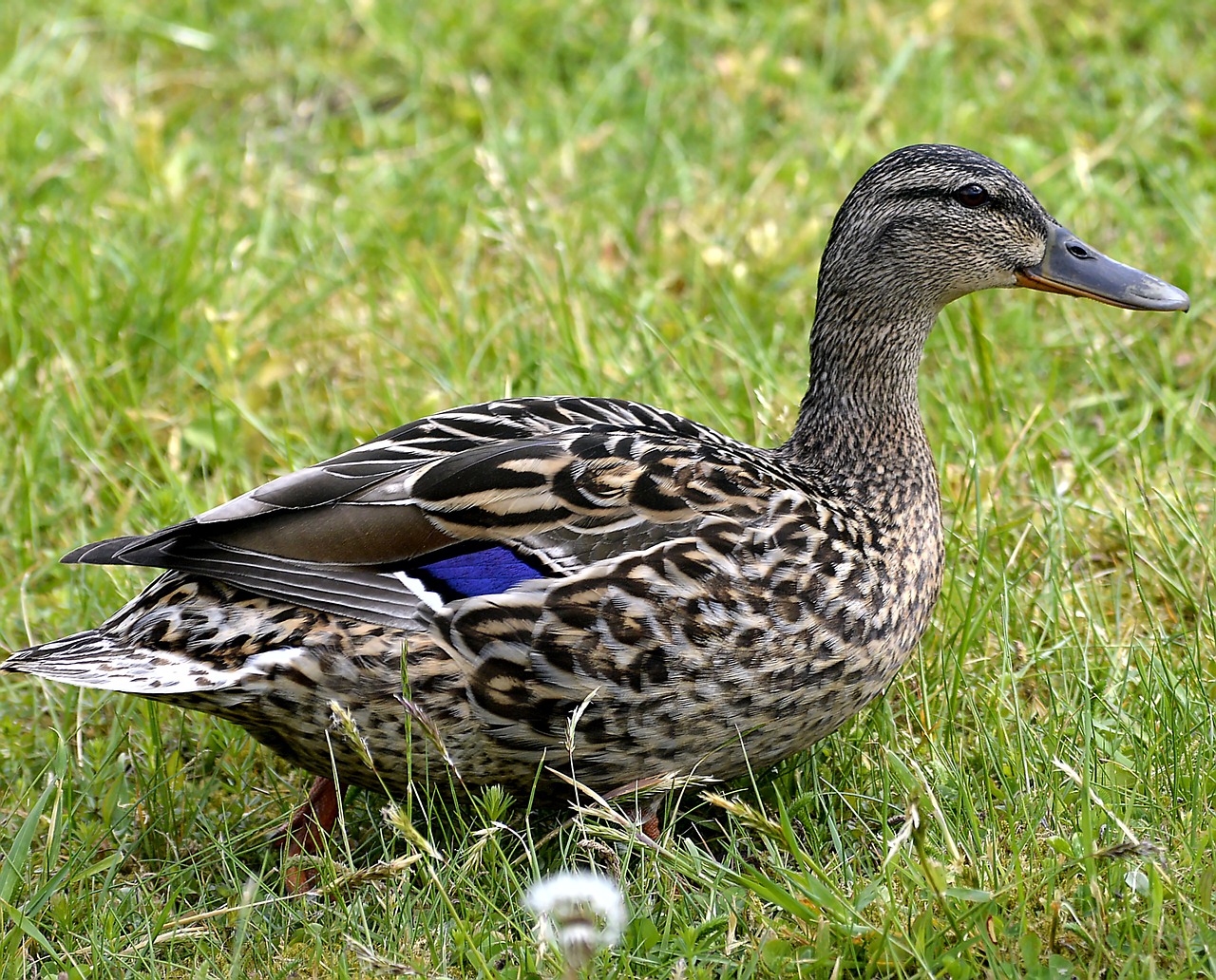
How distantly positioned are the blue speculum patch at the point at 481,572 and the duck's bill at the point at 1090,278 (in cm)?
146

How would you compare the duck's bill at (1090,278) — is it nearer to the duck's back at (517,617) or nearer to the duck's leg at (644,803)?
the duck's back at (517,617)

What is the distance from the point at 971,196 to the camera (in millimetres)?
3576

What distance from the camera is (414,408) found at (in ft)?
15.2

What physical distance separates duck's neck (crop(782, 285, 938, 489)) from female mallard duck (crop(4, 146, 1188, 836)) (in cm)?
22

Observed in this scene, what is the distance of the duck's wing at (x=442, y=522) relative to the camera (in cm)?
308

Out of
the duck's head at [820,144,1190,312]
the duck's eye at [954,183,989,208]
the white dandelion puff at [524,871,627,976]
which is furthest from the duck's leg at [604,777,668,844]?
the duck's eye at [954,183,989,208]

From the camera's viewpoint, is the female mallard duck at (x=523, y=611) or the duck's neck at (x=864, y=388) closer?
the female mallard duck at (x=523, y=611)

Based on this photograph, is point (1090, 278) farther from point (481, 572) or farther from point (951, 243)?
point (481, 572)

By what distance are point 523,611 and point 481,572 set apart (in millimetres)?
130

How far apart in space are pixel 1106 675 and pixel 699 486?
1.06m

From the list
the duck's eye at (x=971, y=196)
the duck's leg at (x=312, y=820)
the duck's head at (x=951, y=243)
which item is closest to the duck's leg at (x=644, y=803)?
the duck's leg at (x=312, y=820)

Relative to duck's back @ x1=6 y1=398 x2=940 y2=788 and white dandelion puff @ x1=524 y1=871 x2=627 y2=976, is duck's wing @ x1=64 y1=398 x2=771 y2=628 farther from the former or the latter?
white dandelion puff @ x1=524 y1=871 x2=627 y2=976

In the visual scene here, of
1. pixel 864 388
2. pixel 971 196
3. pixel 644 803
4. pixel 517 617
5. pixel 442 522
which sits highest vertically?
pixel 971 196

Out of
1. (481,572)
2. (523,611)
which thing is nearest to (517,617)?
(523,611)
